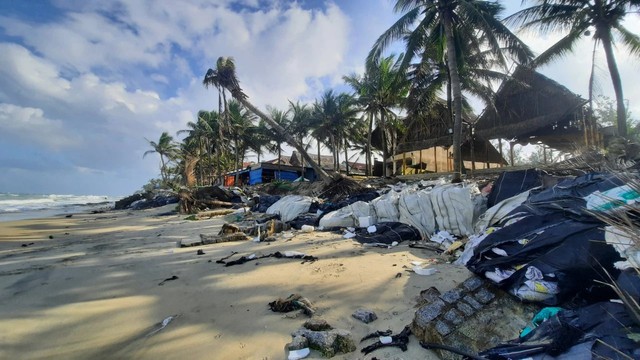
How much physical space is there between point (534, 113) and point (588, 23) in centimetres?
431

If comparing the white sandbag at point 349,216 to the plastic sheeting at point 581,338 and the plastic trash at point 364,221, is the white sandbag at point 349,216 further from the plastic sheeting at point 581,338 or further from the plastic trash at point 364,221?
the plastic sheeting at point 581,338

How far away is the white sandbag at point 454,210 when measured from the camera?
20.3 feet

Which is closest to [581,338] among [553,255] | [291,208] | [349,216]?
[553,255]

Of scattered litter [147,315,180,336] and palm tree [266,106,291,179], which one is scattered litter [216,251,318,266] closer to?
scattered litter [147,315,180,336]

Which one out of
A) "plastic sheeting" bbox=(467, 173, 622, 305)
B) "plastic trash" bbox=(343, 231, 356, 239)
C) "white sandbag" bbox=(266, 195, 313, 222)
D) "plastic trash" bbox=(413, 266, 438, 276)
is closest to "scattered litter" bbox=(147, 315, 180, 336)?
"plastic trash" bbox=(413, 266, 438, 276)

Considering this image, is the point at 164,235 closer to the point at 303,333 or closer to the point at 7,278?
the point at 7,278

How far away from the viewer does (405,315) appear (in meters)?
2.90

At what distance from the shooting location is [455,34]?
12633mm

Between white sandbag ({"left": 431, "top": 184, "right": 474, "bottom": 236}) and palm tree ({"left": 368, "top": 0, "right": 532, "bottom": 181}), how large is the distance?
12.1 ft

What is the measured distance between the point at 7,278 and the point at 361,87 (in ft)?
71.5

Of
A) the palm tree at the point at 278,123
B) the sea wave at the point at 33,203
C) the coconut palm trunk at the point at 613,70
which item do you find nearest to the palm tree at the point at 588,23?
the coconut palm trunk at the point at 613,70

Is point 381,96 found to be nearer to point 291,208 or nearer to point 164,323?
point 291,208

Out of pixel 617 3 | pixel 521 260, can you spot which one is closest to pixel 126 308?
pixel 521 260

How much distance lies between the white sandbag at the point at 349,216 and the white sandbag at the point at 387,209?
0.57 ft
